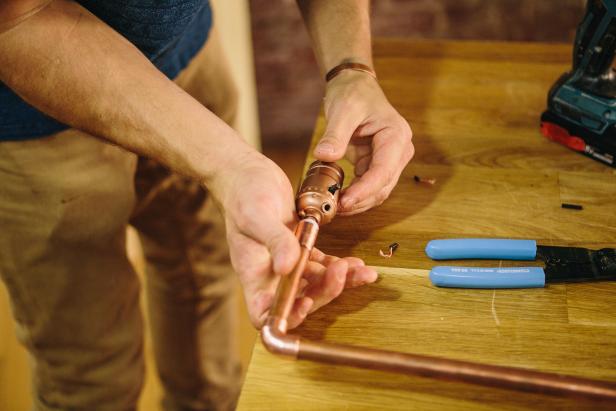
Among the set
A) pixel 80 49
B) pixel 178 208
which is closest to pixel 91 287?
pixel 178 208

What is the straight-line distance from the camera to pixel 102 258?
0.96 m

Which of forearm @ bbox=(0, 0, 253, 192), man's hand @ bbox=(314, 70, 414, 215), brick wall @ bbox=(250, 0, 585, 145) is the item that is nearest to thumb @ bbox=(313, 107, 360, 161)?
man's hand @ bbox=(314, 70, 414, 215)

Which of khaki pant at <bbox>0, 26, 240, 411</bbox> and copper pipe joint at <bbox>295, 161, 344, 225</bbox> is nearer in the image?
copper pipe joint at <bbox>295, 161, 344, 225</bbox>

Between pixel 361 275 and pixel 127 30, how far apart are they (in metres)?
0.48

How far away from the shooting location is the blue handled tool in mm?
729

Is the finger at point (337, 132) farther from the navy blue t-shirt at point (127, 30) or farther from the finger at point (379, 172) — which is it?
the navy blue t-shirt at point (127, 30)

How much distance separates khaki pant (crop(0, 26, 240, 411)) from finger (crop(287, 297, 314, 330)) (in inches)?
15.9

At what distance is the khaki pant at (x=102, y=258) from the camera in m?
0.89

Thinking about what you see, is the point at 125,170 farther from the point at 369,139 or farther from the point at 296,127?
the point at 296,127

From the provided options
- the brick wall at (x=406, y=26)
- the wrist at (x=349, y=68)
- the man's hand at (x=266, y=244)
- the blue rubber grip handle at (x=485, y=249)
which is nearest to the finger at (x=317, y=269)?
the man's hand at (x=266, y=244)

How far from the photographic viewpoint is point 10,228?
2.92 ft

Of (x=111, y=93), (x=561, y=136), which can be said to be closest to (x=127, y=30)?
(x=111, y=93)

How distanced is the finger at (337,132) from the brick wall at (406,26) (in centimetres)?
124

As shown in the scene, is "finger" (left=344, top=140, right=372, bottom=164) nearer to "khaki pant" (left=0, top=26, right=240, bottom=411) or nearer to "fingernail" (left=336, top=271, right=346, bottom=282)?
"fingernail" (left=336, top=271, right=346, bottom=282)
